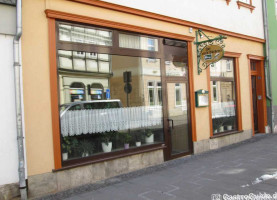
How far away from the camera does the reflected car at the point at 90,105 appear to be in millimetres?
5383

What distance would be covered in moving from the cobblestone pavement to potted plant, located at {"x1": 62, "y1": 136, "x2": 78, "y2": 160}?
0.75m

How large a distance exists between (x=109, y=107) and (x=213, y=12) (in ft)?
17.1

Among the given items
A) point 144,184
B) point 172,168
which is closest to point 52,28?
point 144,184

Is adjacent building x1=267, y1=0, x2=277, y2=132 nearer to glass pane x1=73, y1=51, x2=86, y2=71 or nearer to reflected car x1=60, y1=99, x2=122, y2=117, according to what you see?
reflected car x1=60, y1=99, x2=122, y2=117

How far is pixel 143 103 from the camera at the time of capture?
6.87m

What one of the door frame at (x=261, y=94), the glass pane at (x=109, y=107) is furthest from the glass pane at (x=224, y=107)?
the glass pane at (x=109, y=107)

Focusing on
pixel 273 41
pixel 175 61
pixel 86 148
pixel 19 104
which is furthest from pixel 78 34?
pixel 273 41

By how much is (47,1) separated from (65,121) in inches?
93.4

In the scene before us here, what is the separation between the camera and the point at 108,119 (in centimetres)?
610

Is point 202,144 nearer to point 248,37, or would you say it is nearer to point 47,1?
point 248,37

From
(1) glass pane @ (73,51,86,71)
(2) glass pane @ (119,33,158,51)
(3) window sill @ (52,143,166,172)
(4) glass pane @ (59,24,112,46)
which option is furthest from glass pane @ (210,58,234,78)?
(1) glass pane @ (73,51,86,71)

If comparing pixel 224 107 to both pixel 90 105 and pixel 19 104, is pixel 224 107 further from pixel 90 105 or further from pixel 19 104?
pixel 19 104

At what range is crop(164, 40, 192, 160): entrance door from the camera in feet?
23.9

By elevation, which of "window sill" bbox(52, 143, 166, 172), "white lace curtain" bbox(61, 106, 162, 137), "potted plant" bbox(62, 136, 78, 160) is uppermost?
"white lace curtain" bbox(61, 106, 162, 137)
